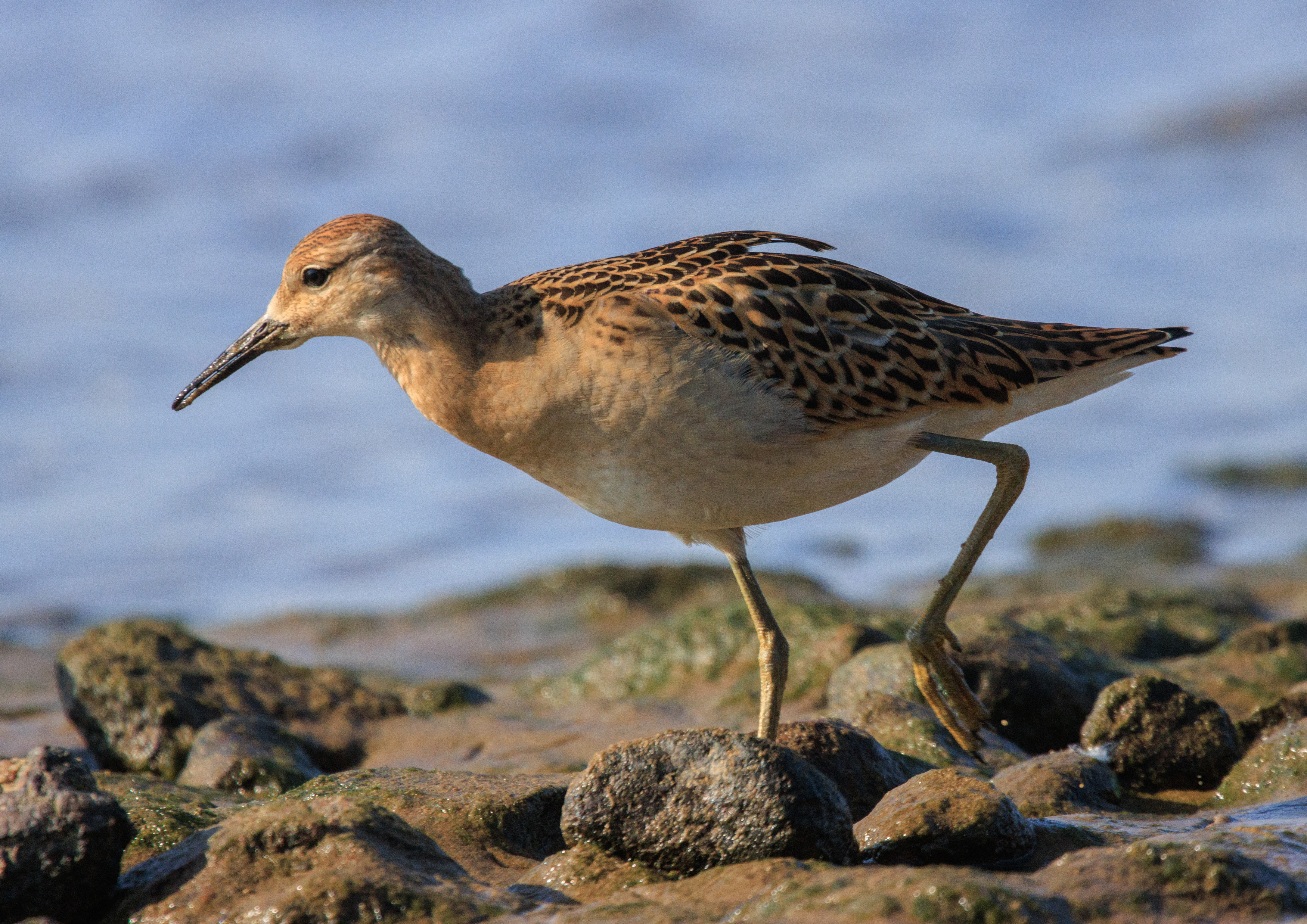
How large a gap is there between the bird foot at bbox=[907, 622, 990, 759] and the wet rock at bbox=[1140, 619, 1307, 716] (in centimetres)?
149

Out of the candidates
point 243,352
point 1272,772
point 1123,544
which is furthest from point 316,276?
point 1123,544

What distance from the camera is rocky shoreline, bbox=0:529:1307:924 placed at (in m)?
4.61

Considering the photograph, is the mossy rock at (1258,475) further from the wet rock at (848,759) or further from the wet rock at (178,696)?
the wet rock at (848,759)

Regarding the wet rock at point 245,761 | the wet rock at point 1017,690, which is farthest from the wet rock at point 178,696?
the wet rock at point 1017,690

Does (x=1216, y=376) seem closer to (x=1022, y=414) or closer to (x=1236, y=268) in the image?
(x=1236, y=268)

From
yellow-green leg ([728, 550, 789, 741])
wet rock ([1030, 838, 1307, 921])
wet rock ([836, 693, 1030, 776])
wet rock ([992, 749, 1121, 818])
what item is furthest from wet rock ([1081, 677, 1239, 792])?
wet rock ([1030, 838, 1307, 921])

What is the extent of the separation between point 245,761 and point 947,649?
11.3 ft

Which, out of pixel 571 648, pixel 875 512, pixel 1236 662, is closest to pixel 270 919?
pixel 1236 662

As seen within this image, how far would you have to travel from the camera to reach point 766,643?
23.6 feet

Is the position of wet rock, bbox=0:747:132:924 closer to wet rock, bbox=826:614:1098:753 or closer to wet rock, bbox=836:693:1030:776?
wet rock, bbox=836:693:1030:776

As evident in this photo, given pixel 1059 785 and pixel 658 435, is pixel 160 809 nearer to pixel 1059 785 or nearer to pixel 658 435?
pixel 658 435

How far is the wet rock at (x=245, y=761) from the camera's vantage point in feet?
23.5

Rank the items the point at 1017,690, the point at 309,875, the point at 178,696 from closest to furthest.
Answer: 1. the point at 309,875
2. the point at 1017,690
3. the point at 178,696

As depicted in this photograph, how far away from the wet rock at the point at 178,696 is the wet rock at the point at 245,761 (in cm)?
34
